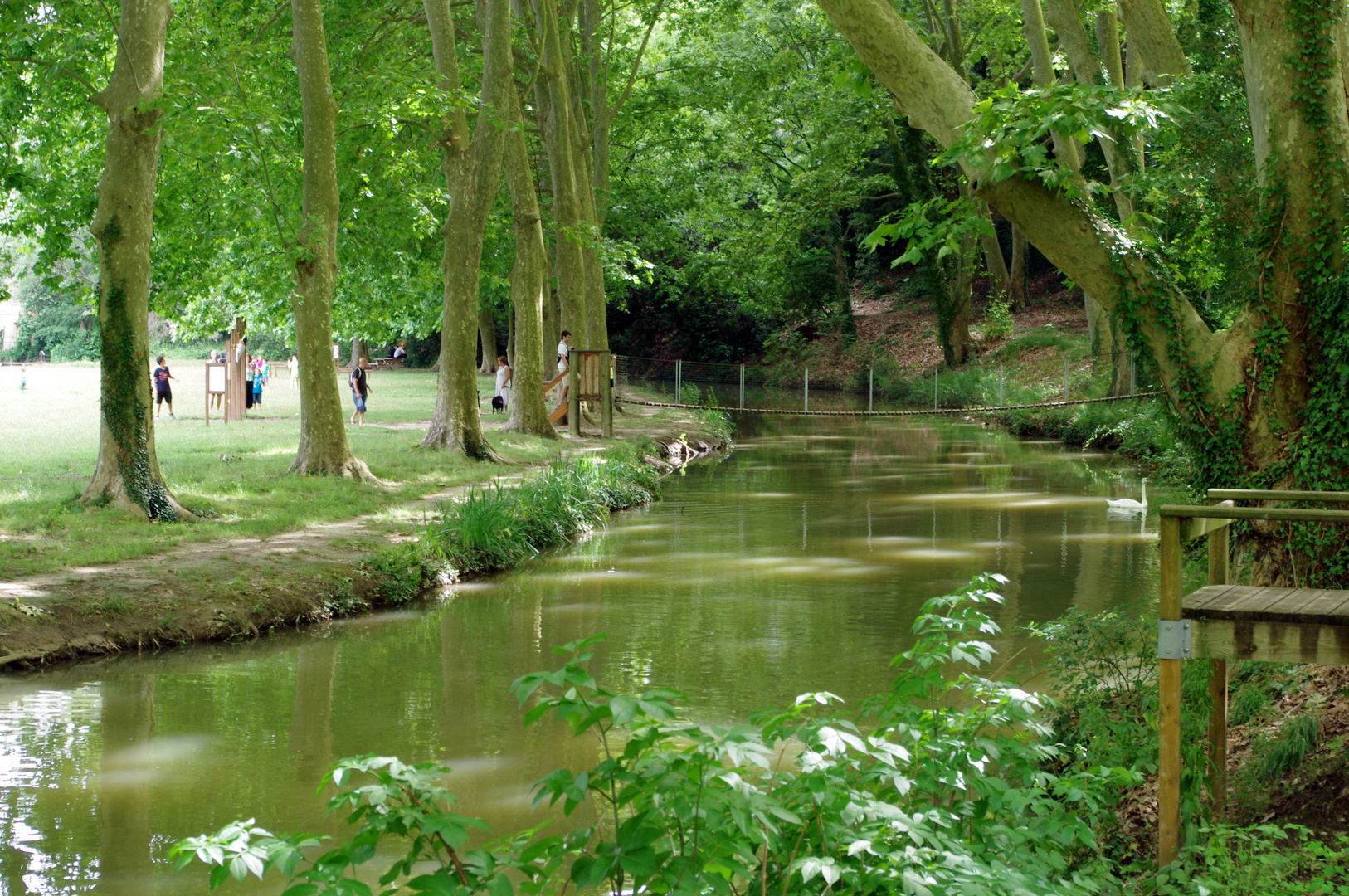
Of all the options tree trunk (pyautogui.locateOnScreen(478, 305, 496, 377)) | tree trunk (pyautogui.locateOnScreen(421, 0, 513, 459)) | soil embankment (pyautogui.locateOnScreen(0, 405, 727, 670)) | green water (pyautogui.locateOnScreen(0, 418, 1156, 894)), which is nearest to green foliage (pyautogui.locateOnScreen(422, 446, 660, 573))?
green water (pyautogui.locateOnScreen(0, 418, 1156, 894))

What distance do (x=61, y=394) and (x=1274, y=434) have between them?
37576mm

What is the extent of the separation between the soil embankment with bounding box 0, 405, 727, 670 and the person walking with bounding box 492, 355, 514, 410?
55.6ft

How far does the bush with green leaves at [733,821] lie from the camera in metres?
2.98

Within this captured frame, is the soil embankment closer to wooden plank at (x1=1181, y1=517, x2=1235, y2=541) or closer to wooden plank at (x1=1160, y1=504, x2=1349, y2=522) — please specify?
wooden plank at (x1=1181, y1=517, x2=1235, y2=541)

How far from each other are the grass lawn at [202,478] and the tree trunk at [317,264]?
1.69 ft

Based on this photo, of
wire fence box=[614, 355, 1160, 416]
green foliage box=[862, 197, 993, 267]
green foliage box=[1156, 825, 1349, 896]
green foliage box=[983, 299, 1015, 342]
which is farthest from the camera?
green foliage box=[983, 299, 1015, 342]

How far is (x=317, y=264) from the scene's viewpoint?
15.2 m

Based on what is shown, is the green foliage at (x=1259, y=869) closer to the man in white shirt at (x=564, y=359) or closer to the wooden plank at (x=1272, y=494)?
the wooden plank at (x=1272, y=494)

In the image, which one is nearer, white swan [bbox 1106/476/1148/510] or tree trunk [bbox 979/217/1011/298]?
white swan [bbox 1106/476/1148/510]

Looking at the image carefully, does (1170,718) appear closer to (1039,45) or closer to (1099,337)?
(1039,45)

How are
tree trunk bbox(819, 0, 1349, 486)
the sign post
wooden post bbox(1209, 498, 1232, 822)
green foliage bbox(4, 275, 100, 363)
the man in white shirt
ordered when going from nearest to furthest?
wooden post bbox(1209, 498, 1232, 822)
tree trunk bbox(819, 0, 1349, 486)
the man in white shirt
the sign post
green foliage bbox(4, 275, 100, 363)

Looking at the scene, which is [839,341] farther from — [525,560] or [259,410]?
[525,560]

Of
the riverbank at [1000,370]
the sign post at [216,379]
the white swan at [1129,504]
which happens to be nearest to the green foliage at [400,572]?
the riverbank at [1000,370]

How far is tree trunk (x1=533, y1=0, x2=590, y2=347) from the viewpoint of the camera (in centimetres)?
2189
